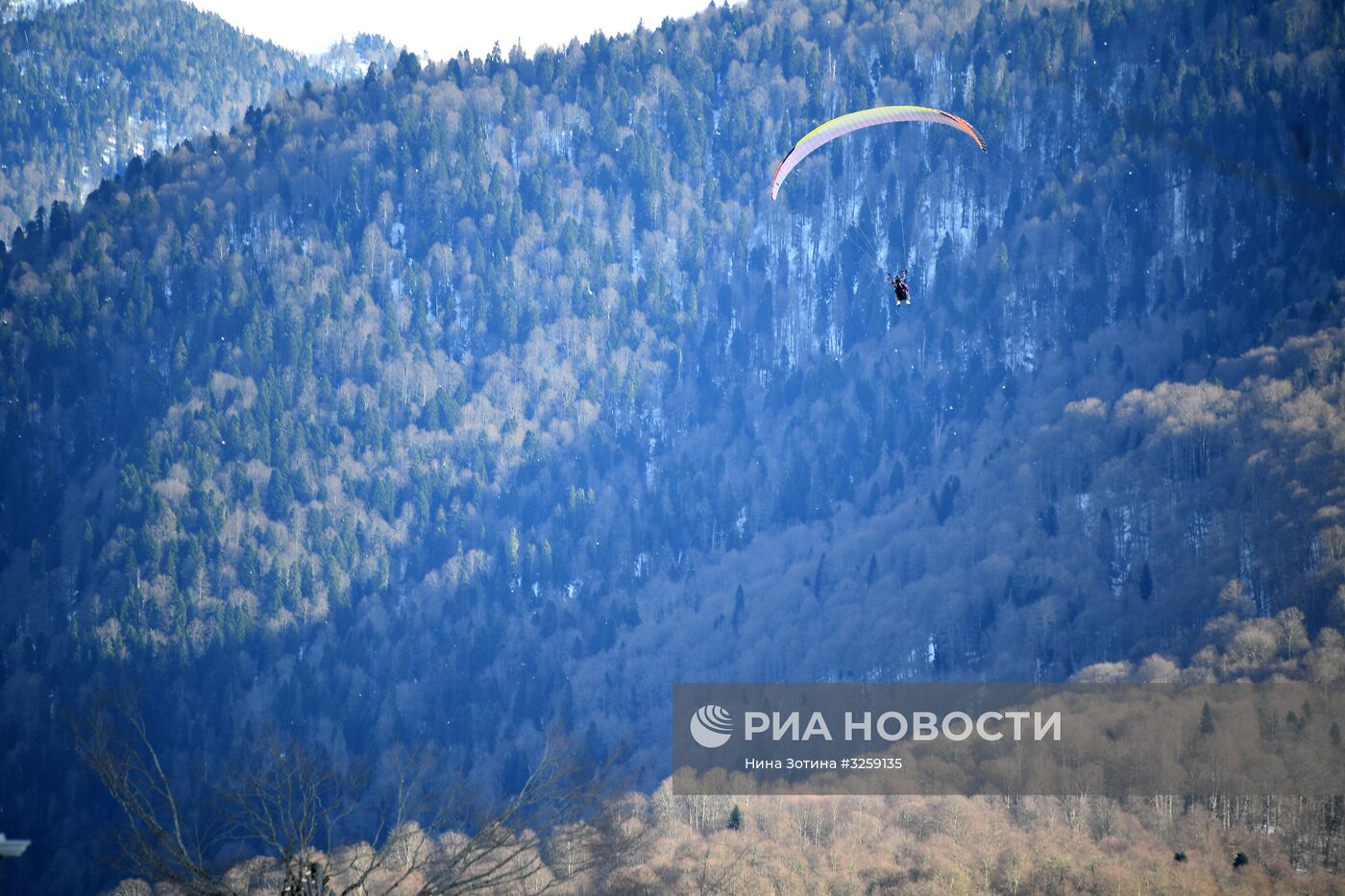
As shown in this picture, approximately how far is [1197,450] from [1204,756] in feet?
199

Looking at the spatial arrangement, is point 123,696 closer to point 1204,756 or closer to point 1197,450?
point 1204,756

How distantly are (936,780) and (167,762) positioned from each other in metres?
102

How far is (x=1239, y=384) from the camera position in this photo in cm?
19325

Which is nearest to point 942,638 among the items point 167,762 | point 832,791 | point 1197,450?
point 1197,450

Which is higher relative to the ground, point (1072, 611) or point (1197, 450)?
point (1197, 450)

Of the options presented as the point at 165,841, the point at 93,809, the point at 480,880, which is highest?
the point at 165,841

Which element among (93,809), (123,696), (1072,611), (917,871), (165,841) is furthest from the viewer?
(93,809)

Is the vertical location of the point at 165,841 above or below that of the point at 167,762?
above

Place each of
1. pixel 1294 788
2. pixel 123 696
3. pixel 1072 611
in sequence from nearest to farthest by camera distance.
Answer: pixel 123 696
pixel 1294 788
pixel 1072 611

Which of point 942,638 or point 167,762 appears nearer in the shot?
point 942,638

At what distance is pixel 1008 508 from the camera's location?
647ft

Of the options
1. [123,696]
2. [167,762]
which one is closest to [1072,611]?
[167,762]

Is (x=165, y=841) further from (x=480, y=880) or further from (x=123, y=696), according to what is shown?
(x=123, y=696)

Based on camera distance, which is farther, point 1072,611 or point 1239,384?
point 1239,384
